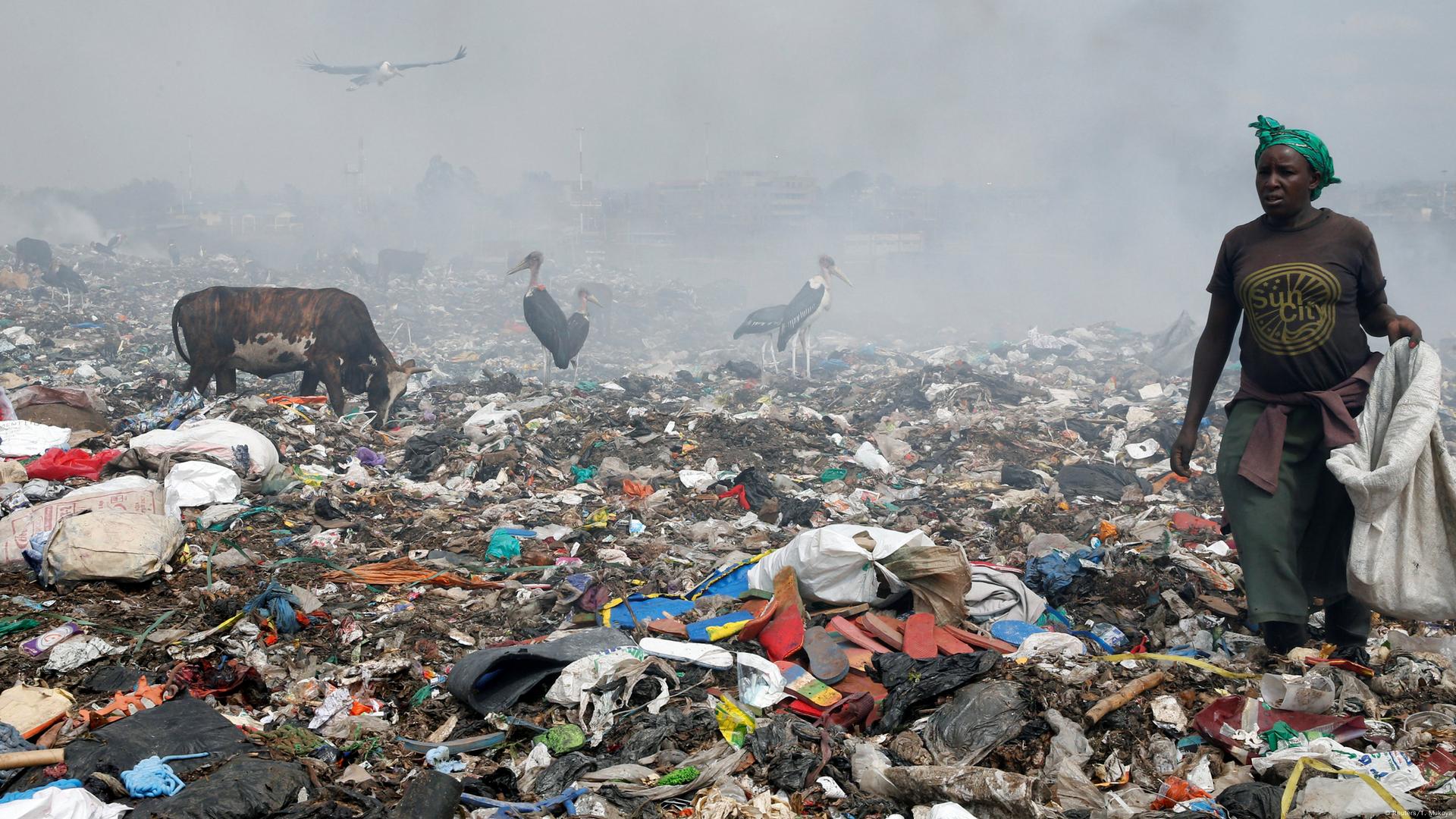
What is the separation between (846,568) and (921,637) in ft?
1.62

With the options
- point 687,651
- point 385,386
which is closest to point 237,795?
point 687,651

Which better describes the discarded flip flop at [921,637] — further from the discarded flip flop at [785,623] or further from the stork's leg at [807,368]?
the stork's leg at [807,368]

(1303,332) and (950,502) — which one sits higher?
(1303,332)

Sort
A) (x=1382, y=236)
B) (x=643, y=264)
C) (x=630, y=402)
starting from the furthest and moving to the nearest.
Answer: (x=643, y=264), (x=1382, y=236), (x=630, y=402)

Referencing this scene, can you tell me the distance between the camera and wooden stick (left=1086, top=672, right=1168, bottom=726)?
2498mm

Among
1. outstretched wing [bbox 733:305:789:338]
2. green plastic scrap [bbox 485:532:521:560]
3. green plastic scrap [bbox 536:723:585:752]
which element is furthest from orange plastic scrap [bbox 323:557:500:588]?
outstretched wing [bbox 733:305:789:338]

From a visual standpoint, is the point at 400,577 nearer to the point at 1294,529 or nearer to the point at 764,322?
the point at 1294,529

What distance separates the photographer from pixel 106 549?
3.75 metres

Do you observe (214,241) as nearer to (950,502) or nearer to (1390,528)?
(950,502)

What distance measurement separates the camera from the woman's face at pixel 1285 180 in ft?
9.48

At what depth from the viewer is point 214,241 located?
36.2 metres

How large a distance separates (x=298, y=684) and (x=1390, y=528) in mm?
3533

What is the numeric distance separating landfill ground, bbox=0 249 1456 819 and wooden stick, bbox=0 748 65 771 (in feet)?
0.14

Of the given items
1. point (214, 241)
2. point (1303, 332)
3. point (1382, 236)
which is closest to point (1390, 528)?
point (1303, 332)
